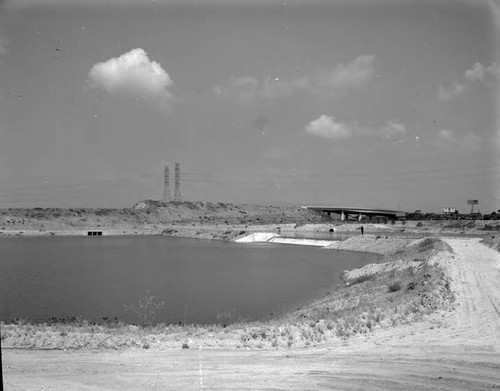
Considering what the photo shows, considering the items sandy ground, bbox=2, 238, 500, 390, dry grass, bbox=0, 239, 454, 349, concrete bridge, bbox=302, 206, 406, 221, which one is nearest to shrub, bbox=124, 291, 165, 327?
dry grass, bbox=0, 239, 454, 349

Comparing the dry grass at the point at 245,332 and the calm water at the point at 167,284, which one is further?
the calm water at the point at 167,284

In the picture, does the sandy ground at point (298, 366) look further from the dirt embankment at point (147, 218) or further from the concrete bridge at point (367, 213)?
the concrete bridge at point (367, 213)

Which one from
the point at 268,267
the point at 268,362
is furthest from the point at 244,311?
the point at 268,267

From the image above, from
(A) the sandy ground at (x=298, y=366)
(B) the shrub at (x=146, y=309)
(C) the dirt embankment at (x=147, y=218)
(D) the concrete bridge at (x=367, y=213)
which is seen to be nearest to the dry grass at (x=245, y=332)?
(A) the sandy ground at (x=298, y=366)

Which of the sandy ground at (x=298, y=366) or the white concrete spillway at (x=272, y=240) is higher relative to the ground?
the white concrete spillway at (x=272, y=240)

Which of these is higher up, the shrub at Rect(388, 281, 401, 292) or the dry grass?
the shrub at Rect(388, 281, 401, 292)

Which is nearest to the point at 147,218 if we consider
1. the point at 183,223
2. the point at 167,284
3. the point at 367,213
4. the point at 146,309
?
the point at 183,223

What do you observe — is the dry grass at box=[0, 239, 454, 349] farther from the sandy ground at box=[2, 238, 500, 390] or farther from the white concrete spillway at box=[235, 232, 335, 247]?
the white concrete spillway at box=[235, 232, 335, 247]
